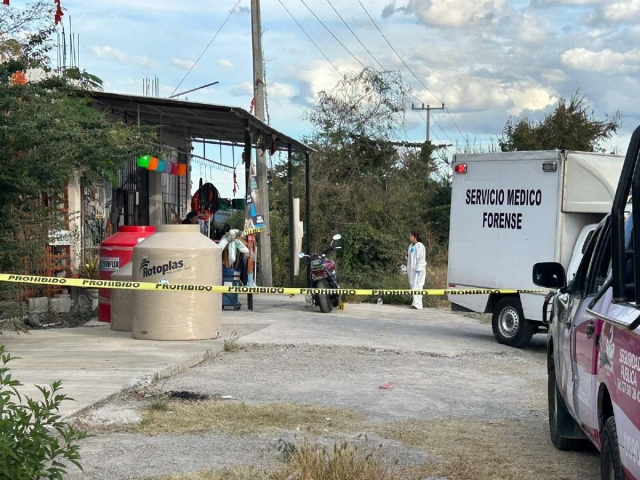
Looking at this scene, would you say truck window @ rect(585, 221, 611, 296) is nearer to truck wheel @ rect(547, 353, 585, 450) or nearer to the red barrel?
truck wheel @ rect(547, 353, 585, 450)

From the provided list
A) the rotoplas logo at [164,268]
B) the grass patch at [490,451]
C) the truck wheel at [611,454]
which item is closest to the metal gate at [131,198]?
the rotoplas logo at [164,268]

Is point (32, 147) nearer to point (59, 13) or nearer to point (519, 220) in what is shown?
point (59, 13)

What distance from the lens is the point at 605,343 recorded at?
4.89 metres

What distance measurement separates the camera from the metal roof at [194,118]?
16031 mm

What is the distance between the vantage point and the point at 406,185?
30719 millimetres

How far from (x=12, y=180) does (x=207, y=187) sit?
1436cm

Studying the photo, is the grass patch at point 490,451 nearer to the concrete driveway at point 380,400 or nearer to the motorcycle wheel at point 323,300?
the concrete driveway at point 380,400

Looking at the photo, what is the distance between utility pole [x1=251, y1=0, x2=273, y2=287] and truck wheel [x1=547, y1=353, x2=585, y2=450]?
13579 mm

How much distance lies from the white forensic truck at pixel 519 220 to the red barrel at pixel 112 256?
16.8 feet

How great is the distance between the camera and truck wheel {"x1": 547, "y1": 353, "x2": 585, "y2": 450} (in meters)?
7.16

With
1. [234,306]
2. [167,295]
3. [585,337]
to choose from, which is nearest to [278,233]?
[234,306]

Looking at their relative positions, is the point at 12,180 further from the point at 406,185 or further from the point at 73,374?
the point at 406,185

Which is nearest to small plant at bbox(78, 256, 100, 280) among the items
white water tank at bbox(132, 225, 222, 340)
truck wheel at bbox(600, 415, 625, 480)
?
white water tank at bbox(132, 225, 222, 340)

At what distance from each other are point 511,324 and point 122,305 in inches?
233
